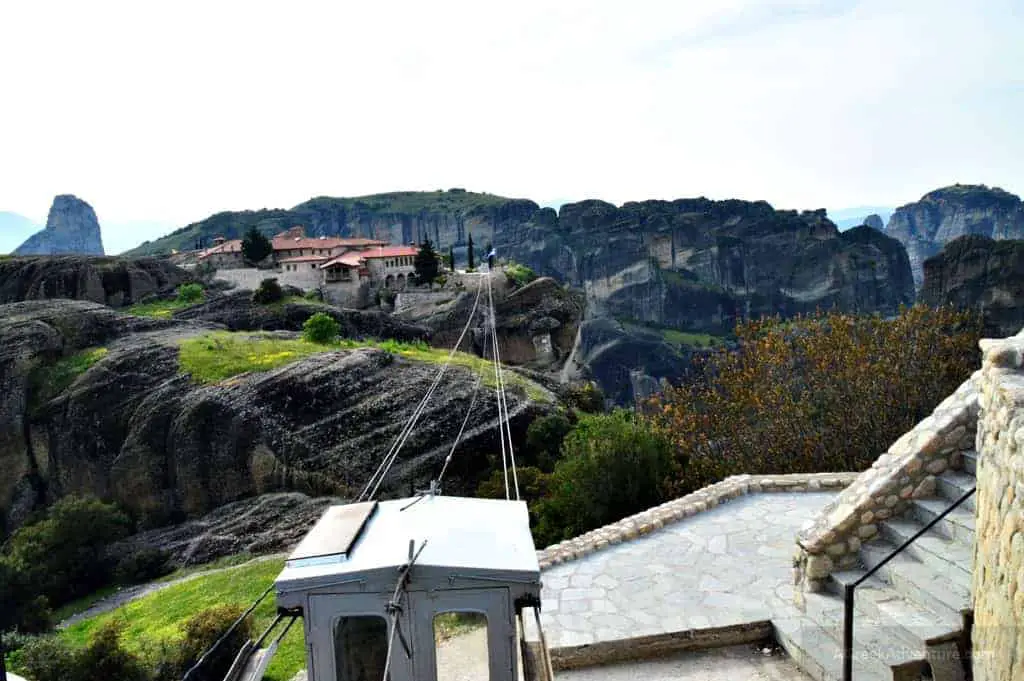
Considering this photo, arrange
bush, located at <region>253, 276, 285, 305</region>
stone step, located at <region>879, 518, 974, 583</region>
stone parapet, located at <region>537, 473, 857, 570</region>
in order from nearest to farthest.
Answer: stone step, located at <region>879, 518, 974, 583</region>
stone parapet, located at <region>537, 473, 857, 570</region>
bush, located at <region>253, 276, 285, 305</region>

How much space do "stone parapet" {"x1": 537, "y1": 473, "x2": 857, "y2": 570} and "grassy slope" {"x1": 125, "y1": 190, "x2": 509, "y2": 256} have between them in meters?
117

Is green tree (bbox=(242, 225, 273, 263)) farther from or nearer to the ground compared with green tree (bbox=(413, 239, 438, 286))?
farther from the ground

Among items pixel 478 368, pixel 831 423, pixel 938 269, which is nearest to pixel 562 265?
pixel 938 269

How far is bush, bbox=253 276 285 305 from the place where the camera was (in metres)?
38.3

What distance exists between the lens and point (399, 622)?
432cm

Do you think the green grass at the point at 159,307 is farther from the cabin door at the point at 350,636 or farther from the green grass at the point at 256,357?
the cabin door at the point at 350,636

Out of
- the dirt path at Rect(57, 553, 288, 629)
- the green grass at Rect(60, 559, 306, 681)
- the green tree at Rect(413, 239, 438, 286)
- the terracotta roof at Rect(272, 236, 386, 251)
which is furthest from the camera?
the terracotta roof at Rect(272, 236, 386, 251)

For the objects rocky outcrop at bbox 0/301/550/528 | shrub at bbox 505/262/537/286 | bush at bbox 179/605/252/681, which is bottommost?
bush at bbox 179/605/252/681

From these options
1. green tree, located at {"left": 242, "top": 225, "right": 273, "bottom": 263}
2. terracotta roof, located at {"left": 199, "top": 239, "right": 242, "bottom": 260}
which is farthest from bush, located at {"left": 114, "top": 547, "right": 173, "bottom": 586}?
terracotta roof, located at {"left": 199, "top": 239, "right": 242, "bottom": 260}

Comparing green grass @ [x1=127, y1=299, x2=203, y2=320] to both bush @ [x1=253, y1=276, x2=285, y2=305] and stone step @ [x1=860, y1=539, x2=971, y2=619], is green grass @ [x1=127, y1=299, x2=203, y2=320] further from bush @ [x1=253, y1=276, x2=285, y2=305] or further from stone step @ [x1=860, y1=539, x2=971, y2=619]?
stone step @ [x1=860, y1=539, x2=971, y2=619]

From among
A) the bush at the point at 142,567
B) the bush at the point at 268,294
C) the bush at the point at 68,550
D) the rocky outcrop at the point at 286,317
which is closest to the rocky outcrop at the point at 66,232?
the bush at the point at 268,294

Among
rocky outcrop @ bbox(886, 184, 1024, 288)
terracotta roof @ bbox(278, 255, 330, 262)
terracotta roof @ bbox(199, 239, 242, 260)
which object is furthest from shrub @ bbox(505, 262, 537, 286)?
rocky outcrop @ bbox(886, 184, 1024, 288)

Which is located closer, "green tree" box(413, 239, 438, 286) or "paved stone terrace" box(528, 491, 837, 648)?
"paved stone terrace" box(528, 491, 837, 648)

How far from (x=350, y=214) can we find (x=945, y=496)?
141041mm
